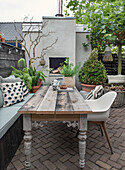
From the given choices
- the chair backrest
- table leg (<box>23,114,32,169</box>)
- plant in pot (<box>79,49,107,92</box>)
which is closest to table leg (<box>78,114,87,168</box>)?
table leg (<box>23,114,32,169</box>)

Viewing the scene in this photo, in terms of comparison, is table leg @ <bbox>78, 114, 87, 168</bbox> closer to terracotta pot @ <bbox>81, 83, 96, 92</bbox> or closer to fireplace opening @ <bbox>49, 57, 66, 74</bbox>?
terracotta pot @ <bbox>81, 83, 96, 92</bbox>

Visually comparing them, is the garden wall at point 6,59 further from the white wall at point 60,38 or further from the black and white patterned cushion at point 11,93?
the white wall at point 60,38

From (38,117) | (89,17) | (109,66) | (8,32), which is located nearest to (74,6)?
(89,17)

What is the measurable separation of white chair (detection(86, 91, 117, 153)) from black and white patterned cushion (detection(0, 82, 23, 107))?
4.34 ft

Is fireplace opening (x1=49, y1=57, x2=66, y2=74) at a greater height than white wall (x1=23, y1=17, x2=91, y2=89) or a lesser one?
lesser

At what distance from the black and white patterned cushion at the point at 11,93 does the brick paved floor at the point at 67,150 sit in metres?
0.70

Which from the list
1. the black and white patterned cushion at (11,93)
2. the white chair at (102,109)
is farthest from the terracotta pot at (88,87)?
the black and white patterned cushion at (11,93)

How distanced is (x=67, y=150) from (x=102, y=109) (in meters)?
0.82

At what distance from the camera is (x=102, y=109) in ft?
6.90

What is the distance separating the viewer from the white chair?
1.80m

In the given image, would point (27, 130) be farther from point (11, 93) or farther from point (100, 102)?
point (100, 102)

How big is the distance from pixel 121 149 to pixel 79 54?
427 cm

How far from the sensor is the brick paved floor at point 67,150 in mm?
1656

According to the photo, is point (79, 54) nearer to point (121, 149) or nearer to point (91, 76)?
point (91, 76)
